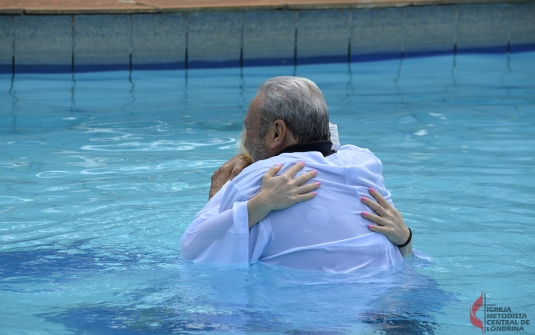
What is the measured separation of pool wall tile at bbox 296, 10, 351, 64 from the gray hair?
649 cm

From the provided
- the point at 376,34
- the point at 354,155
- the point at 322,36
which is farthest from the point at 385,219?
the point at 376,34

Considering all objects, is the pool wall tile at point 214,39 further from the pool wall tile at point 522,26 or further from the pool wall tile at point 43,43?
the pool wall tile at point 522,26

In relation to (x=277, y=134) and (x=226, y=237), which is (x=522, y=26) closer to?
(x=277, y=134)

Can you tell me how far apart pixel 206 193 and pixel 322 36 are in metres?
4.87

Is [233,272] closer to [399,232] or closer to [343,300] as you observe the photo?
[343,300]

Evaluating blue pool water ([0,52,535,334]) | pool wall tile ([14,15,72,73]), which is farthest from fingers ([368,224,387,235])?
pool wall tile ([14,15,72,73])

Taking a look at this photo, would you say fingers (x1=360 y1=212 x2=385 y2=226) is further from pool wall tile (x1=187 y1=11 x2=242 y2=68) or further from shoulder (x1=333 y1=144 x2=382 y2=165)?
pool wall tile (x1=187 y1=11 x2=242 y2=68)

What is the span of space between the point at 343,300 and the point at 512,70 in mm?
6918

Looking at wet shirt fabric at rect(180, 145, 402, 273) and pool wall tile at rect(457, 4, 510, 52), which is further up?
pool wall tile at rect(457, 4, 510, 52)

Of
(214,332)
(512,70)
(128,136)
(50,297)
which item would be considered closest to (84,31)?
(128,136)

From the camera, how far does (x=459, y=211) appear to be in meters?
4.81

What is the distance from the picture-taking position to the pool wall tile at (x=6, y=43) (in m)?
8.56

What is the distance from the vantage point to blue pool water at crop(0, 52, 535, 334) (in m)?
3.13

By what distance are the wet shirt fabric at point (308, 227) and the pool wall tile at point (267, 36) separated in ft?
20.7
